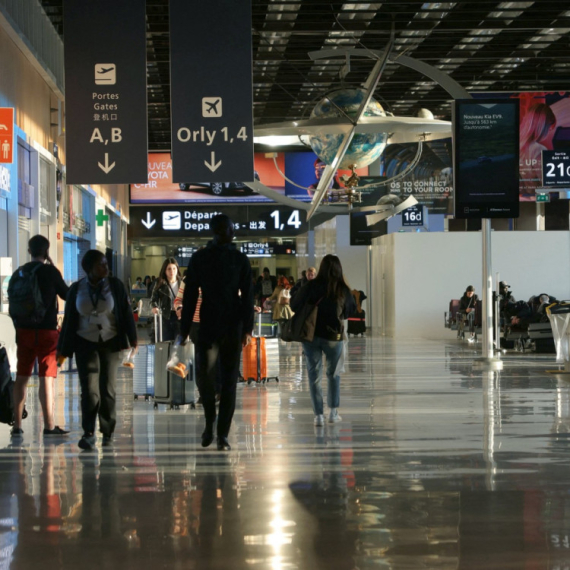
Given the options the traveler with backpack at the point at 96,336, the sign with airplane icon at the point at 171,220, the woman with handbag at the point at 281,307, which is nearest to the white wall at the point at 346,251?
the sign with airplane icon at the point at 171,220

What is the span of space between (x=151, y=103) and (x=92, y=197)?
324cm

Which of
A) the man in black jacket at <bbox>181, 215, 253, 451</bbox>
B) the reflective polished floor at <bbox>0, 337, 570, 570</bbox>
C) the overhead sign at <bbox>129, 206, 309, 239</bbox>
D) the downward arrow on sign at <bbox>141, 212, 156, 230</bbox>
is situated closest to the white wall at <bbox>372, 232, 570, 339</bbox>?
the overhead sign at <bbox>129, 206, 309, 239</bbox>

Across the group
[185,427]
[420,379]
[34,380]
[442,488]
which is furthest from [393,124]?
[442,488]

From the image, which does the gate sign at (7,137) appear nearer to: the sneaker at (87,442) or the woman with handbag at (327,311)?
the woman with handbag at (327,311)

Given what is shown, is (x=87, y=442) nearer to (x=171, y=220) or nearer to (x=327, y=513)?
(x=327, y=513)

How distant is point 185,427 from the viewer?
26.6ft

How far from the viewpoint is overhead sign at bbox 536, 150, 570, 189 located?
79.4 ft

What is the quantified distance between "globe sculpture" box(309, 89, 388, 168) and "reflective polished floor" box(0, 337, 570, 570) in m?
7.83

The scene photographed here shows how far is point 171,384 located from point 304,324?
6.76 feet

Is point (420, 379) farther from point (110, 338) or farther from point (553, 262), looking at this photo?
point (553, 262)

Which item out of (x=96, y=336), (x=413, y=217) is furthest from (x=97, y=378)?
(x=413, y=217)

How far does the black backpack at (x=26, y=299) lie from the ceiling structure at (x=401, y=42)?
7.38 m

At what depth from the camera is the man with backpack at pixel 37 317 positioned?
295 inches

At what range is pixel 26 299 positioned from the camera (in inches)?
294
